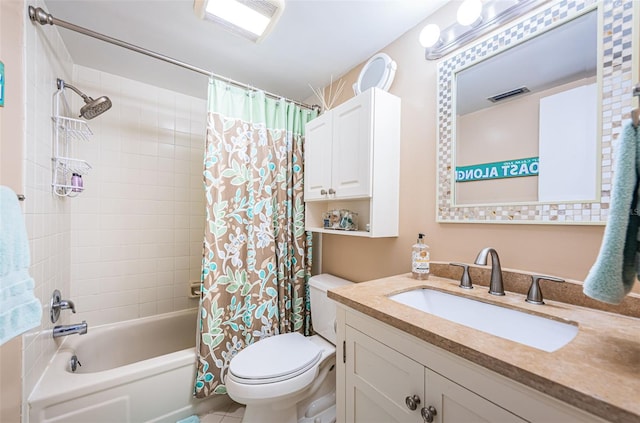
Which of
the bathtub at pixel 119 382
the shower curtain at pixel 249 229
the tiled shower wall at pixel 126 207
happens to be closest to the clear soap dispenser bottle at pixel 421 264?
the shower curtain at pixel 249 229

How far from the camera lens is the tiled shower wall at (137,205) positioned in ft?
5.89

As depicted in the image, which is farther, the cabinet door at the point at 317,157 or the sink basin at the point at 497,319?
the cabinet door at the point at 317,157

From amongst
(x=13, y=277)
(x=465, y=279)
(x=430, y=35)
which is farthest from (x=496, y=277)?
(x=13, y=277)

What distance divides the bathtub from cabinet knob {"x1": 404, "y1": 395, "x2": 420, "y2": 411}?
1.31 m

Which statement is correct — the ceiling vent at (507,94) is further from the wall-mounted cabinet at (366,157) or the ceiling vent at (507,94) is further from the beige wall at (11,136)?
the beige wall at (11,136)

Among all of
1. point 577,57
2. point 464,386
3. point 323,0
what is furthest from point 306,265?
point 577,57

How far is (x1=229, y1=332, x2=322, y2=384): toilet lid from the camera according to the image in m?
1.19

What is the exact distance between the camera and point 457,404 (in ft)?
1.94

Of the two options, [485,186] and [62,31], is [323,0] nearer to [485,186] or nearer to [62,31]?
[485,186]

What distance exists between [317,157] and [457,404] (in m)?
1.39

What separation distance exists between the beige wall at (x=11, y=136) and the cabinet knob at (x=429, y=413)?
145 centimetres

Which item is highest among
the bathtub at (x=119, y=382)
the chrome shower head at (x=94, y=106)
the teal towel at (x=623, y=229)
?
the chrome shower head at (x=94, y=106)

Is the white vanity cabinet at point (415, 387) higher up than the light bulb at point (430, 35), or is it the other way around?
the light bulb at point (430, 35)

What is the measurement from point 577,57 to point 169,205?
2509 mm
